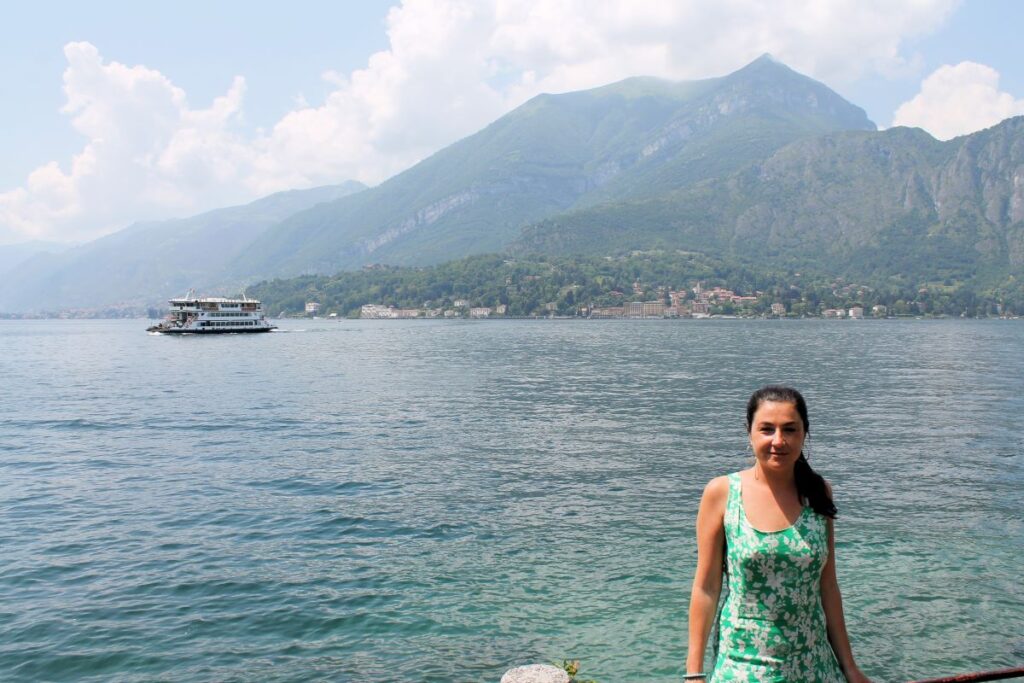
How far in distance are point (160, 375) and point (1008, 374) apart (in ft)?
232

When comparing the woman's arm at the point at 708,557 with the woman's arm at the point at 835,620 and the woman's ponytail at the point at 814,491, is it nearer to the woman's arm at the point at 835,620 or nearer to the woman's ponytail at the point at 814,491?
the woman's ponytail at the point at 814,491

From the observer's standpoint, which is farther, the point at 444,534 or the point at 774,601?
the point at 444,534

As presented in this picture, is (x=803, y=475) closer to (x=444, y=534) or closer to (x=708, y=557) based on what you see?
(x=708, y=557)

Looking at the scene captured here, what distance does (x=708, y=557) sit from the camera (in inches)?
177

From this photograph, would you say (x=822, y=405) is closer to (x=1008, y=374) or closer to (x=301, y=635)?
(x=1008, y=374)

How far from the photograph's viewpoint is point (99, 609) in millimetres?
13258

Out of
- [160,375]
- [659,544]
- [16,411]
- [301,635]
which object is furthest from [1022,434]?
[160,375]

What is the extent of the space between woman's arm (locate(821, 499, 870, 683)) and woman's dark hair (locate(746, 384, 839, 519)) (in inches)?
7.3

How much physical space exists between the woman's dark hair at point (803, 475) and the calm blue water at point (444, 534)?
7.64 meters

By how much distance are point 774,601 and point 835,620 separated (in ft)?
1.71

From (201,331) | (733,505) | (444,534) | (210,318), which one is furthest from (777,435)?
(201,331)

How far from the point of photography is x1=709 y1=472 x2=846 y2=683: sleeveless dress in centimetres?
434

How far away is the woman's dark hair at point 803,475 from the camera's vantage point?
4.39 m

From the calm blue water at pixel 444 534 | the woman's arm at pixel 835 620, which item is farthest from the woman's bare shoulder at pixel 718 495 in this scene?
the calm blue water at pixel 444 534
